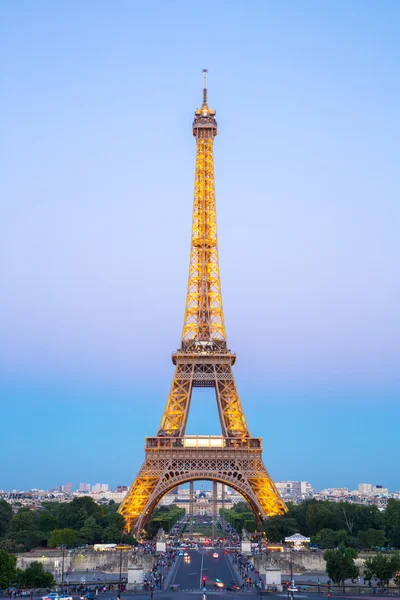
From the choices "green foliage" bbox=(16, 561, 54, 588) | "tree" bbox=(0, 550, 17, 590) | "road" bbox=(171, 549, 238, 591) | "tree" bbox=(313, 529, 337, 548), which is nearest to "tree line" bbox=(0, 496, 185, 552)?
"road" bbox=(171, 549, 238, 591)

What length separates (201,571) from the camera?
204 feet

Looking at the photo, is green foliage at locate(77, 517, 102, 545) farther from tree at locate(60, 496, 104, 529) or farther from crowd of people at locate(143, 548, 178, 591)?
crowd of people at locate(143, 548, 178, 591)

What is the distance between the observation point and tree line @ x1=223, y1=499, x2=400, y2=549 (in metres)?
70.4

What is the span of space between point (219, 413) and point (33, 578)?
33.8 meters

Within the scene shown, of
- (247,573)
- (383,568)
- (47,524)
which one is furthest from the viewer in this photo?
(47,524)

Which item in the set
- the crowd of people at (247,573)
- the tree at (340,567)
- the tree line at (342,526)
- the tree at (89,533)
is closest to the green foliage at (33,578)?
the crowd of people at (247,573)

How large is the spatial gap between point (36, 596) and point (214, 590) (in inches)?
504

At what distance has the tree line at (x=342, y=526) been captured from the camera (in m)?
70.4

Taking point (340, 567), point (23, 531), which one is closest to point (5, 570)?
point (340, 567)

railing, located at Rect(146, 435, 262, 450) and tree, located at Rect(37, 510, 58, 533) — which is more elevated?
railing, located at Rect(146, 435, 262, 450)

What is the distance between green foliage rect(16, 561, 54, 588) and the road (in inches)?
410

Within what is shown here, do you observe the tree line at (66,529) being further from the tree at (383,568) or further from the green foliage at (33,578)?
the tree at (383,568)

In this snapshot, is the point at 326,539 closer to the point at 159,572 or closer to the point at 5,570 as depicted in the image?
the point at 159,572

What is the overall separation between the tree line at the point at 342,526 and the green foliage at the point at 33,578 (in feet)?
92.1
